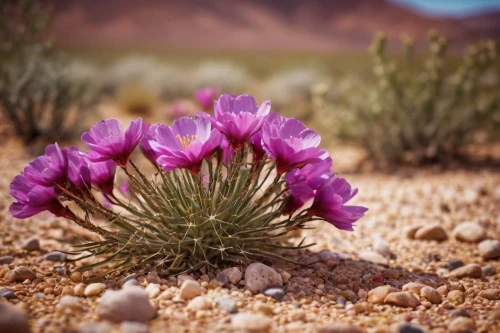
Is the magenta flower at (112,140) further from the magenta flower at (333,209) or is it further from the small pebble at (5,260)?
the small pebble at (5,260)

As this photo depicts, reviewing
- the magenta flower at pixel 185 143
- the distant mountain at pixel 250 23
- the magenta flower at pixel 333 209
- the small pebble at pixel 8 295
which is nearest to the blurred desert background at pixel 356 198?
the small pebble at pixel 8 295

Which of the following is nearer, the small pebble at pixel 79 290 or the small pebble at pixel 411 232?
the small pebble at pixel 79 290

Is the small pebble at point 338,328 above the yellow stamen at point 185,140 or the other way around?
the other way around

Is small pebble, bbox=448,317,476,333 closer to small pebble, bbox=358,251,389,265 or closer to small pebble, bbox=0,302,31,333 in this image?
small pebble, bbox=358,251,389,265

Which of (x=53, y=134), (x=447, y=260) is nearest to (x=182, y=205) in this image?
(x=447, y=260)

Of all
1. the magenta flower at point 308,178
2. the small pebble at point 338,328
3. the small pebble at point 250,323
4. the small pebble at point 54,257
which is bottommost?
the small pebble at point 338,328

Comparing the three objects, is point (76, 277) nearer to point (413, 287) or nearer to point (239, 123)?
point (239, 123)

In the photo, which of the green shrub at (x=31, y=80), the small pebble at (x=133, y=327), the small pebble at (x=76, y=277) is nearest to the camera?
the small pebble at (x=133, y=327)
